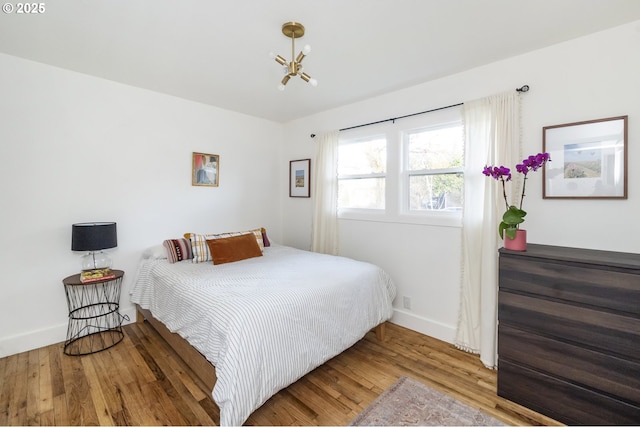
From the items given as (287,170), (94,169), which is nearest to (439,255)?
(287,170)

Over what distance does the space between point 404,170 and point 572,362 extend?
2.00 meters

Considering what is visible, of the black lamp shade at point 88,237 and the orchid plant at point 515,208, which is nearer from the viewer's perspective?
the orchid plant at point 515,208

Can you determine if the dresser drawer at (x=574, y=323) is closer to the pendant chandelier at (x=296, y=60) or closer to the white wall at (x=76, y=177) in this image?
the pendant chandelier at (x=296, y=60)

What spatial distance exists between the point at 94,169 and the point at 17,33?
1130mm

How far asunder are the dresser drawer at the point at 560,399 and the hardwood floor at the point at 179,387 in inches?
2.6

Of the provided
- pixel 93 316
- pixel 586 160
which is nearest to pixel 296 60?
pixel 586 160

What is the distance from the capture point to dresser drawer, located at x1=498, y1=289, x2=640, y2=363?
150cm

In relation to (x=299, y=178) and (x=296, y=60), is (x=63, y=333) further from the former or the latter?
(x=296, y=60)

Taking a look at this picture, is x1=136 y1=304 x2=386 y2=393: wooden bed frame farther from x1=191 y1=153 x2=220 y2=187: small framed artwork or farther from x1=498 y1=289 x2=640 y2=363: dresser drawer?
x1=191 y1=153 x2=220 y2=187: small framed artwork

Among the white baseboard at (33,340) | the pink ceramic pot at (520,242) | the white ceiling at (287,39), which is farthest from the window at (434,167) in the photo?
the white baseboard at (33,340)

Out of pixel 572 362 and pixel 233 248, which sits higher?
pixel 233 248

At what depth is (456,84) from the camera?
2.59 meters

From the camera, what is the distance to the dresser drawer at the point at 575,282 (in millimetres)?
1496

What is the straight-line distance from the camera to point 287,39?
6.73ft
